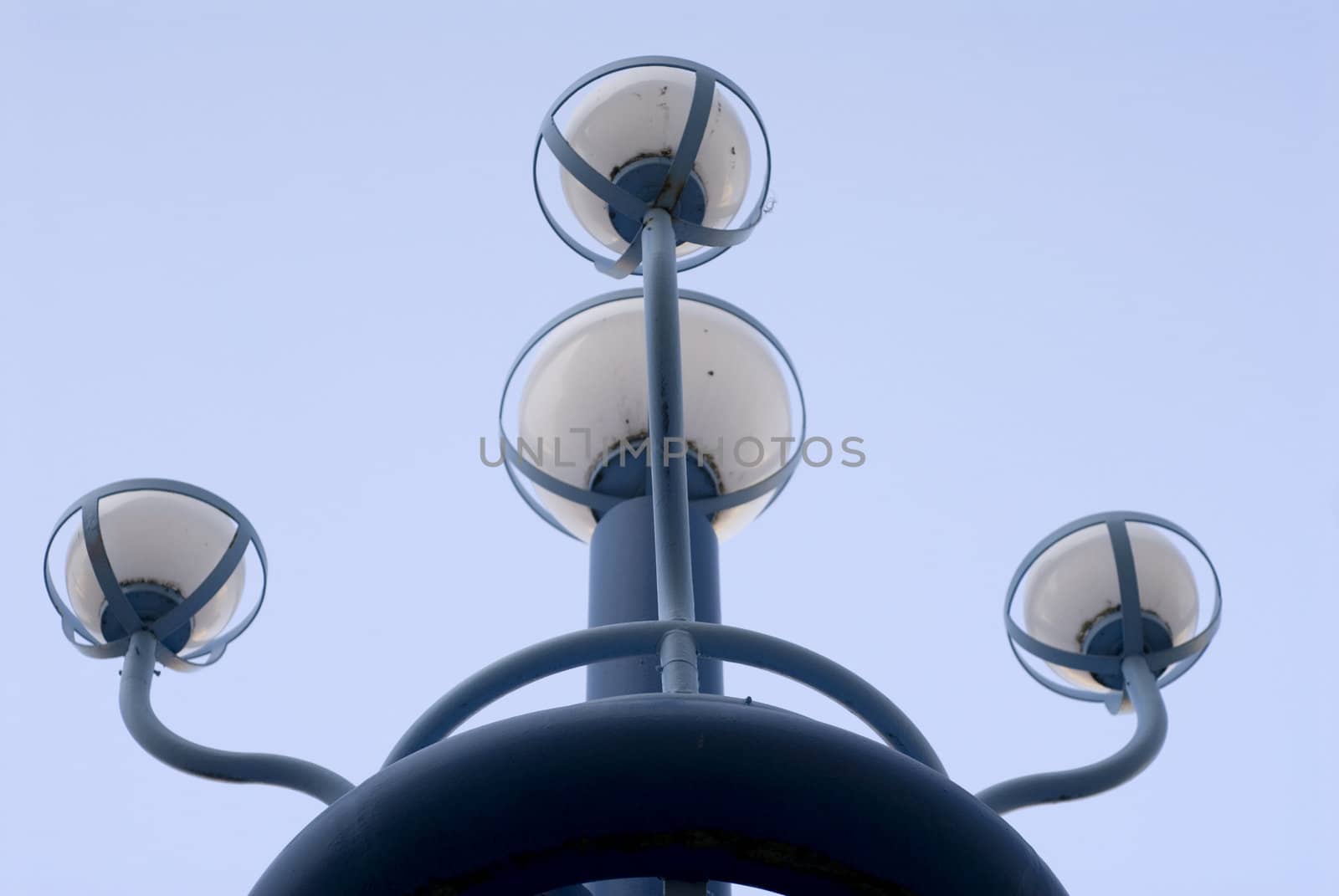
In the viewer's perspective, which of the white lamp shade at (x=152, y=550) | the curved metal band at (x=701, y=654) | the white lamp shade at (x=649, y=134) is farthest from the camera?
the white lamp shade at (x=152, y=550)

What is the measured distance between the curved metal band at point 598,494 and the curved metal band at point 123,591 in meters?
0.85

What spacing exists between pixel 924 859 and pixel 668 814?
1.32 feet

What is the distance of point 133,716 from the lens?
4395 mm

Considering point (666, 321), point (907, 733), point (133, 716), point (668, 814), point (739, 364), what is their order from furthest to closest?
point (739, 364), point (133, 716), point (666, 321), point (907, 733), point (668, 814)


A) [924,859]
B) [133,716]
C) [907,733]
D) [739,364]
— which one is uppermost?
[739,364]

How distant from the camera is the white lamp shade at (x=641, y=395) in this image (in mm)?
4812

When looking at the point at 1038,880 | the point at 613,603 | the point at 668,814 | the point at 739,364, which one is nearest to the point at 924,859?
the point at 1038,880

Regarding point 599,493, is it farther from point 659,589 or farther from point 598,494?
point 659,589

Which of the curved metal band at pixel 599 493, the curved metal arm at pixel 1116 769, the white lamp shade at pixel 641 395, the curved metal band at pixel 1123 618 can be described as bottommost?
the curved metal arm at pixel 1116 769

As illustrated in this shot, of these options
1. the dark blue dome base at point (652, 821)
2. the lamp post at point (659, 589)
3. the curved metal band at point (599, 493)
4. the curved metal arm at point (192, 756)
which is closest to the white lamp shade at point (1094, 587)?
the lamp post at point (659, 589)

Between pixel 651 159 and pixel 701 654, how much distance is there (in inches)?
68.0

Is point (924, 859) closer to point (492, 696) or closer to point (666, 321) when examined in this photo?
point (492, 696)

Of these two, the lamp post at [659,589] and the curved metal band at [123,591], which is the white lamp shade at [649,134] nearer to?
the lamp post at [659,589]

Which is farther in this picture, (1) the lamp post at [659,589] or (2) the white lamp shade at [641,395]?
(2) the white lamp shade at [641,395]
